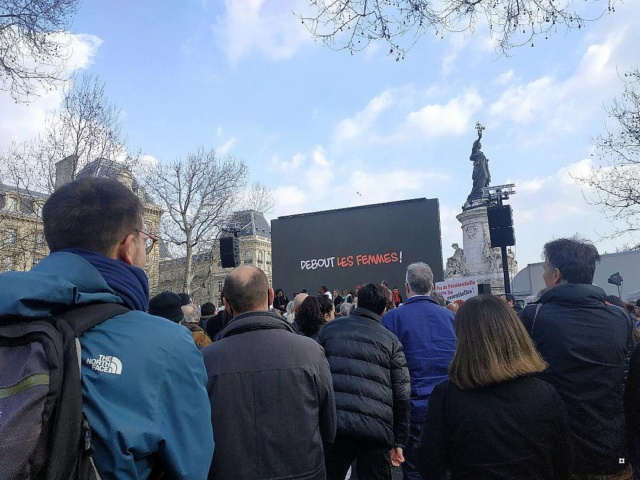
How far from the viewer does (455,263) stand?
2750 cm

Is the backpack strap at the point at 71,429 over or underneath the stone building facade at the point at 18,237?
underneath

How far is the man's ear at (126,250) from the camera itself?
1437mm

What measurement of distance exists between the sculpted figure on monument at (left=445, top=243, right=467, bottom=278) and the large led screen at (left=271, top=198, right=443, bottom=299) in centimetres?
745

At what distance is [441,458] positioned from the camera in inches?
82.7

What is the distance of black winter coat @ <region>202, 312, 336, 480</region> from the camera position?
7.10 feet

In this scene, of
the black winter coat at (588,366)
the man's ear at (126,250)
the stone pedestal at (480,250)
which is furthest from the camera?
the stone pedestal at (480,250)

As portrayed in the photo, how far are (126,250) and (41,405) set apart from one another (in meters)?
0.55

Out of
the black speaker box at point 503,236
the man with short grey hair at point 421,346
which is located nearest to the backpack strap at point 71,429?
the man with short grey hair at point 421,346

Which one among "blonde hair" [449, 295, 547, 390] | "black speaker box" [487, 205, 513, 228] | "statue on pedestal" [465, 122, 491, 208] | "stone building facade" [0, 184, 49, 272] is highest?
"statue on pedestal" [465, 122, 491, 208]

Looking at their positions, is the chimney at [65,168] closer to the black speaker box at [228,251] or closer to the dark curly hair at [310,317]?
the black speaker box at [228,251]

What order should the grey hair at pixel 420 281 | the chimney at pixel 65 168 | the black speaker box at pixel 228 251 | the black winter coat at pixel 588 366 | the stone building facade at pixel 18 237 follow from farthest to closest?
the chimney at pixel 65 168
the stone building facade at pixel 18 237
the black speaker box at pixel 228 251
the grey hair at pixel 420 281
the black winter coat at pixel 588 366

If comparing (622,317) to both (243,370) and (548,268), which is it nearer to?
(548,268)

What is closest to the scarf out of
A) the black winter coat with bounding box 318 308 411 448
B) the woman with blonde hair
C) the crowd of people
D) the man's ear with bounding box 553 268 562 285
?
the crowd of people

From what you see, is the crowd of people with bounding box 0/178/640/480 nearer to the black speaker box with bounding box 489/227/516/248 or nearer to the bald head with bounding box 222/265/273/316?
the bald head with bounding box 222/265/273/316
